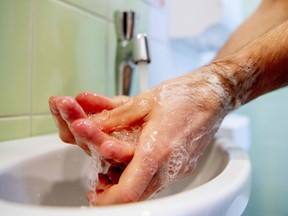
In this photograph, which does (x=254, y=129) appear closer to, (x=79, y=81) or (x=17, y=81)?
(x=79, y=81)

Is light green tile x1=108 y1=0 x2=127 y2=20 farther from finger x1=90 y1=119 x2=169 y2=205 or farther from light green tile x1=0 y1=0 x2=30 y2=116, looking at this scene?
finger x1=90 y1=119 x2=169 y2=205

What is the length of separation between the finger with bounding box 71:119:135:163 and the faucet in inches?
14.6

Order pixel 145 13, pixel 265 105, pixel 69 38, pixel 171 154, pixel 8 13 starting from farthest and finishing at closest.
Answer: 1. pixel 265 105
2. pixel 145 13
3. pixel 69 38
4. pixel 8 13
5. pixel 171 154

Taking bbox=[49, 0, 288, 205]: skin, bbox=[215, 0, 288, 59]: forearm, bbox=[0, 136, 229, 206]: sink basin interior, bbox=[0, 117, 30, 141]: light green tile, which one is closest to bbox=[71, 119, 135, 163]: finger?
bbox=[49, 0, 288, 205]: skin

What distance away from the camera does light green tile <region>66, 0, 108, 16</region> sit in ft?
2.02

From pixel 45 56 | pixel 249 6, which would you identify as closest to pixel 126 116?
pixel 45 56

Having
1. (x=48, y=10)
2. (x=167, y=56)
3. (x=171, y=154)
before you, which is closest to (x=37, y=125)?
(x=48, y=10)

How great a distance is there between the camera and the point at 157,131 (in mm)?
307

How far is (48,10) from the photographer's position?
533 mm

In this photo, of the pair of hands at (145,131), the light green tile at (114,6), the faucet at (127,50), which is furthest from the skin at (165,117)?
the light green tile at (114,6)

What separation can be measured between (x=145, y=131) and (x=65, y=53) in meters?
0.33

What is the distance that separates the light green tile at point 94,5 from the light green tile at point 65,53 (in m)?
0.02

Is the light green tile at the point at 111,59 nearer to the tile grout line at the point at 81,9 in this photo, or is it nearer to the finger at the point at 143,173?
the tile grout line at the point at 81,9

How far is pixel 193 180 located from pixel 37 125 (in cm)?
28
